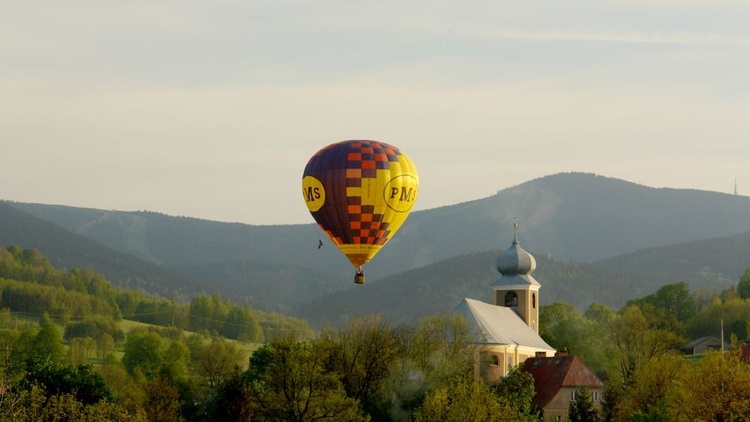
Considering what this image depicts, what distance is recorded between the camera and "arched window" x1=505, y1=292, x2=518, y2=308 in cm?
14725

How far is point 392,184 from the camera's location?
88688 mm

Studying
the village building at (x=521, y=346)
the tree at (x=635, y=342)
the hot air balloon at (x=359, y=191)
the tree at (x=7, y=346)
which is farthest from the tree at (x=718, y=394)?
the tree at (x=7, y=346)

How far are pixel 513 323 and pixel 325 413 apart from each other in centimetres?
5099

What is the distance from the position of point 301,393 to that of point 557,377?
3685cm

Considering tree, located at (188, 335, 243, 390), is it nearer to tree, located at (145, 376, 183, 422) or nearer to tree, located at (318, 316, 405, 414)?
tree, located at (145, 376, 183, 422)

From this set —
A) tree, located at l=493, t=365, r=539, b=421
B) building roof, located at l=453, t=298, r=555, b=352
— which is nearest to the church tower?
building roof, located at l=453, t=298, r=555, b=352

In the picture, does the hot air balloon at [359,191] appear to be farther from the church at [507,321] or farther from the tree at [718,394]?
the church at [507,321]

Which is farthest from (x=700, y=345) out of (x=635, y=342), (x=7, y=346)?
(x=7, y=346)

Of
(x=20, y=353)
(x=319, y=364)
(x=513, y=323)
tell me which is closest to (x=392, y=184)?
(x=319, y=364)

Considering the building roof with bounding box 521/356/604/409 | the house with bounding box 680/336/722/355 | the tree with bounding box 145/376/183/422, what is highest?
the house with bounding box 680/336/722/355

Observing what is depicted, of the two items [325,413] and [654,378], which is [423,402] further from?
[654,378]

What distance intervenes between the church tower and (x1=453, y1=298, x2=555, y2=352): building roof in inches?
89.4

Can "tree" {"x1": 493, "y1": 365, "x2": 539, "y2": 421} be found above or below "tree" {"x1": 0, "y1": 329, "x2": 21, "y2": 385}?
below

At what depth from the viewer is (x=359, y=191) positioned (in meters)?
87.7
